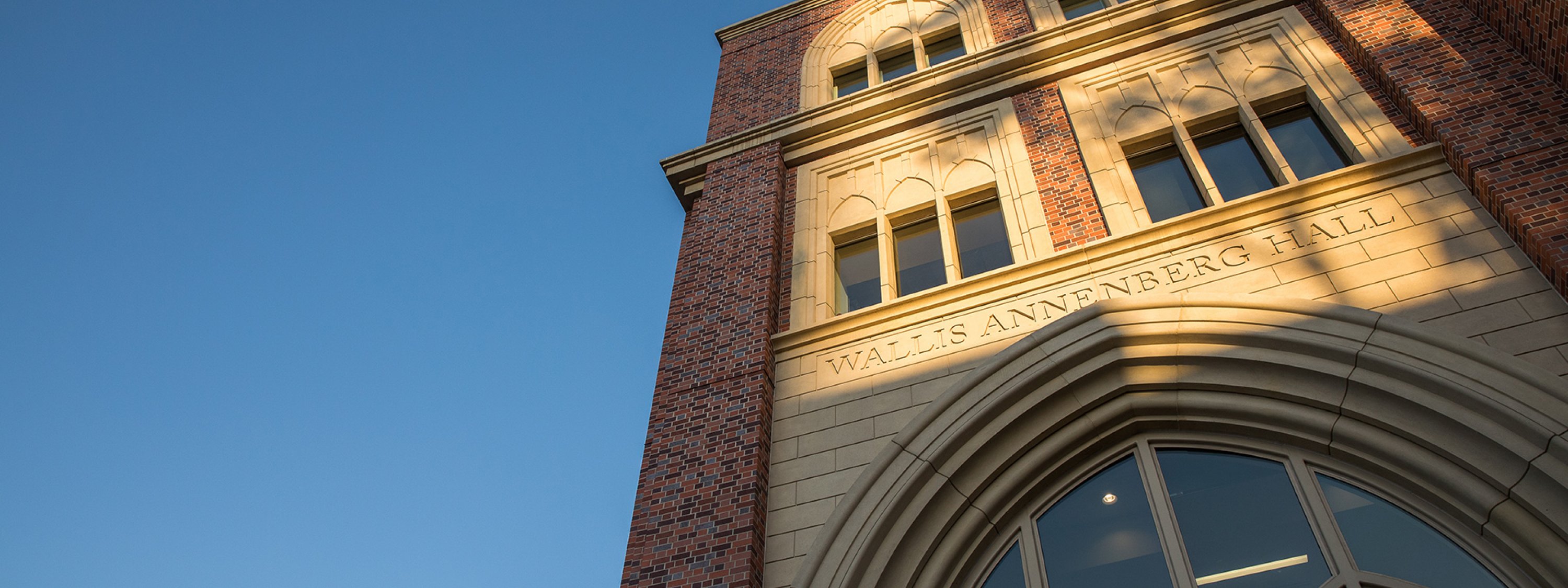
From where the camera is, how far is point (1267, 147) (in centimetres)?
1065

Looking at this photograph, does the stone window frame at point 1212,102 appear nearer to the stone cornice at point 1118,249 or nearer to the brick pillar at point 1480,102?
the stone cornice at point 1118,249

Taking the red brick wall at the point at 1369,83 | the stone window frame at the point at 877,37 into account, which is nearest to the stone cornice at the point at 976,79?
the red brick wall at the point at 1369,83

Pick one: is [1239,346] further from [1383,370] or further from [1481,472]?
[1481,472]

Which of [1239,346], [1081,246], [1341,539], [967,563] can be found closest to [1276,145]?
[1081,246]

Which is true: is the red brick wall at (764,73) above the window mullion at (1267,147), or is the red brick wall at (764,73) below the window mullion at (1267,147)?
above

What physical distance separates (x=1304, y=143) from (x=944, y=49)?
6.73m

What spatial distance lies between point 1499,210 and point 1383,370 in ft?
6.73

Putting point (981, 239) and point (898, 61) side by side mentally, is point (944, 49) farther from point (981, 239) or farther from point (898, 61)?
point (981, 239)

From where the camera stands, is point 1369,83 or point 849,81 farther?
point 849,81

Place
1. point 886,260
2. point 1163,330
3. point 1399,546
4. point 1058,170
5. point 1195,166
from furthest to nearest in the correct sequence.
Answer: point 886,260 → point 1058,170 → point 1195,166 → point 1163,330 → point 1399,546

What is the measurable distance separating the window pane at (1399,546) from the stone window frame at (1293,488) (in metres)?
0.05

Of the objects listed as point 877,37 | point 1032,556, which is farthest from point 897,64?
point 1032,556

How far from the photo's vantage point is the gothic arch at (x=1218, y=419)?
6816mm

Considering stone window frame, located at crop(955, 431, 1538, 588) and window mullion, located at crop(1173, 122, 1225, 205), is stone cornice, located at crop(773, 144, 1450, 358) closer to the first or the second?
window mullion, located at crop(1173, 122, 1225, 205)
